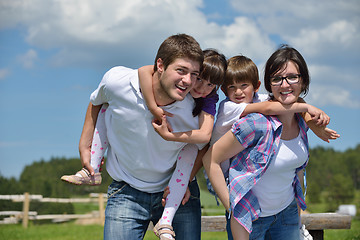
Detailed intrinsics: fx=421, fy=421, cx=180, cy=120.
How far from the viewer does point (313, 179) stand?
52875 mm

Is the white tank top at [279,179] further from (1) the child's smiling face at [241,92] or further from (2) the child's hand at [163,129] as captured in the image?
(2) the child's hand at [163,129]

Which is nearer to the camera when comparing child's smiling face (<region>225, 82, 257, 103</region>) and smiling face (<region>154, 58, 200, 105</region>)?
smiling face (<region>154, 58, 200, 105</region>)

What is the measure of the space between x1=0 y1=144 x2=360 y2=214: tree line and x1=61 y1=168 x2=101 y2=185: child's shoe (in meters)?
29.9

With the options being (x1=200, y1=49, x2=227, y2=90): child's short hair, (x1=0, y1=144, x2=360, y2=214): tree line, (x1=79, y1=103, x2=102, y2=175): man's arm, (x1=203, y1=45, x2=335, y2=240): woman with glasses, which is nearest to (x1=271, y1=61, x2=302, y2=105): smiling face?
(x1=203, y1=45, x2=335, y2=240): woman with glasses

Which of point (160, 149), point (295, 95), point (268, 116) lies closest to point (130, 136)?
point (160, 149)

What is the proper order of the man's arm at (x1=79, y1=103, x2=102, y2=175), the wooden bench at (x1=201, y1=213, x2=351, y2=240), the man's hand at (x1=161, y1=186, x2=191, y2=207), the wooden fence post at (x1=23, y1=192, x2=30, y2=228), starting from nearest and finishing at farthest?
the man's hand at (x1=161, y1=186, x2=191, y2=207), the man's arm at (x1=79, y1=103, x2=102, y2=175), the wooden bench at (x1=201, y1=213, x2=351, y2=240), the wooden fence post at (x1=23, y1=192, x2=30, y2=228)

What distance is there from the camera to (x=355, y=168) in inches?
2340

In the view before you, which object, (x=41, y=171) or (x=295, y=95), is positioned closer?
(x=295, y=95)

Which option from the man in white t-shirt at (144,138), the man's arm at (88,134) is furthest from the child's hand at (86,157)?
the man in white t-shirt at (144,138)

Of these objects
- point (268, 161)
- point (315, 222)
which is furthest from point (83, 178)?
point (315, 222)

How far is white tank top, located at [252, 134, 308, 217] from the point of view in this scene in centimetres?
278

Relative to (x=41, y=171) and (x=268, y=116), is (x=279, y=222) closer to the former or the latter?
(x=268, y=116)

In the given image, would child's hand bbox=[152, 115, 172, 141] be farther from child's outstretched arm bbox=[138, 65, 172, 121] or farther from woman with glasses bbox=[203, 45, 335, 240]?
woman with glasses bbox=[203, 45, 335, 240]

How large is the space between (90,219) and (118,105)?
23.2 meters
